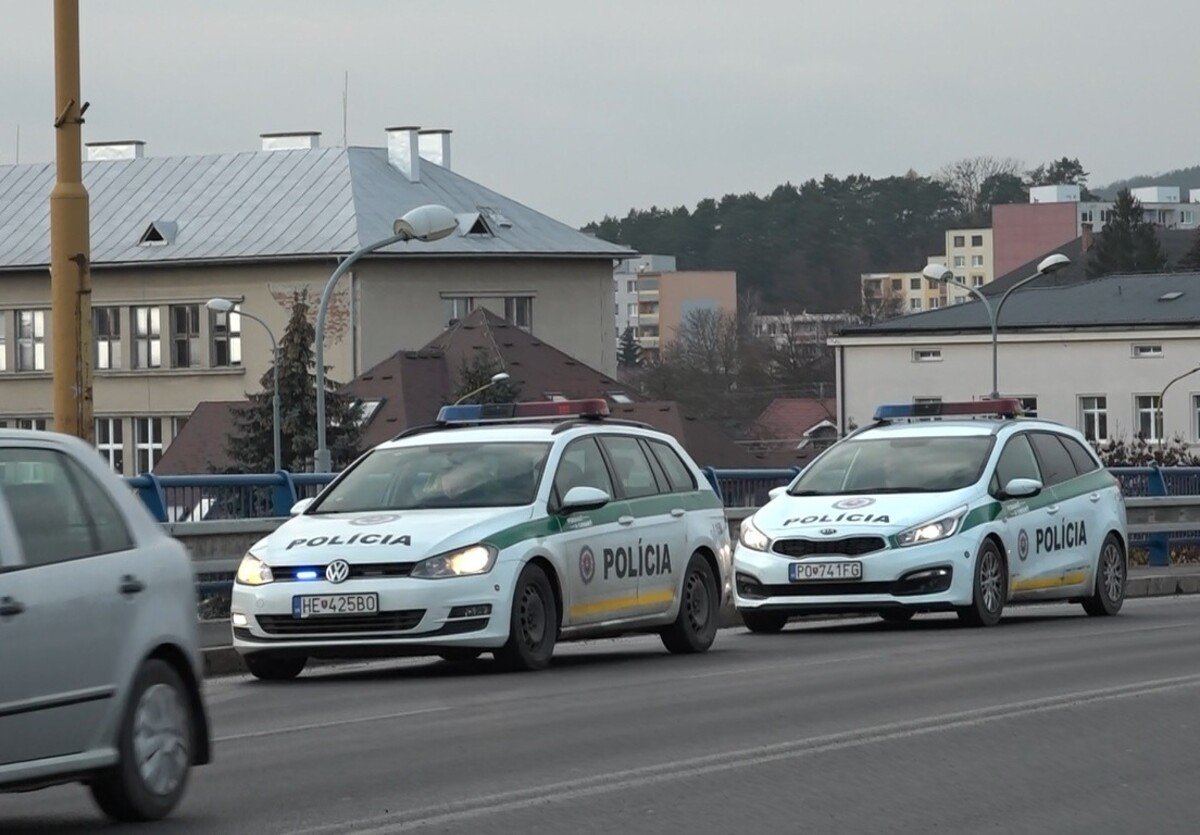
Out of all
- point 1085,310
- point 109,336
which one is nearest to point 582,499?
point 109,336

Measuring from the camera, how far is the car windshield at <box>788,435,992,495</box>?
1931 centimetres

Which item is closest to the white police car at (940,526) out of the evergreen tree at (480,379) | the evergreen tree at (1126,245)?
the evergreen tree at (480,379)

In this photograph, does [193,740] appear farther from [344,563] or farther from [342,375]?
[342,375]

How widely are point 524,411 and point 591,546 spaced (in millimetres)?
1860

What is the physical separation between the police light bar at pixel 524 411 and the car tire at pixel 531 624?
75.2 inches

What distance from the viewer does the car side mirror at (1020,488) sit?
19.3 meters

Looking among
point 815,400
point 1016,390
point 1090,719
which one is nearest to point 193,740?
point 1090,719

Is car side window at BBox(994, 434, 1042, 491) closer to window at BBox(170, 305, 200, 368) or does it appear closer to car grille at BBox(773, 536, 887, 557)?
car grille at BBox(773, 536, 887, 557)

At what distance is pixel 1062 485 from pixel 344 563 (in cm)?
817

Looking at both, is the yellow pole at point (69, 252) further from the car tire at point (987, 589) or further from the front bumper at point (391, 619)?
the car tire at point (987, 589)

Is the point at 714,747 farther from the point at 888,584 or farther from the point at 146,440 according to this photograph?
the point at 146,440

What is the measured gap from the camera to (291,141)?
95.4 metres

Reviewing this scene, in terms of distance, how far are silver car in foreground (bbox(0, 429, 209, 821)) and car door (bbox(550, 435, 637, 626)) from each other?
622cm

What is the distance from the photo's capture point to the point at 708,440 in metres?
83.2
